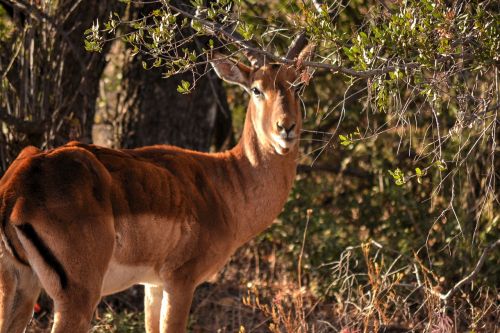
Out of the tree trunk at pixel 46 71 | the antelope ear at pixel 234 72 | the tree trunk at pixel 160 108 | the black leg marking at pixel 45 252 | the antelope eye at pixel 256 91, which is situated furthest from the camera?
the tree trunk at pixel 160 108

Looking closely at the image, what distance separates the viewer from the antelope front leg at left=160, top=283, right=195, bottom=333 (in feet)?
18.1

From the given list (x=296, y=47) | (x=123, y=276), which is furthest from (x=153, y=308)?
Result: (x=296, y=47)

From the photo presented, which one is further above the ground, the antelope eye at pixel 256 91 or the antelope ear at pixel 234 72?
the antelope ear at pixel 234 72

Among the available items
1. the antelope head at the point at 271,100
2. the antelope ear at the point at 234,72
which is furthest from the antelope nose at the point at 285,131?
the antelope ear at the point at 234,72

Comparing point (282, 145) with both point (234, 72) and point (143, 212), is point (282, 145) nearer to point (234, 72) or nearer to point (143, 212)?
point (234, 72)

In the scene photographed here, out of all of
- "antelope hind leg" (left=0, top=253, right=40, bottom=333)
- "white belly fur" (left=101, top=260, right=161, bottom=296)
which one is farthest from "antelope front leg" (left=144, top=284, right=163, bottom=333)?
"antelope hind leg" (left=0, top=253, right=40, bottom=333)

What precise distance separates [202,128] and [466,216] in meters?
2.30

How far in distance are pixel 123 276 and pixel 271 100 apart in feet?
5.33

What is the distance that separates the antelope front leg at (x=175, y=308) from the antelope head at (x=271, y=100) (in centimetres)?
117

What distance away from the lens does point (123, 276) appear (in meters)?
5.34

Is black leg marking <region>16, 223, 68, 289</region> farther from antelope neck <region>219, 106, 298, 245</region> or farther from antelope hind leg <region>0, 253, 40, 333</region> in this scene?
antelope neck <region>219, 106, 298, 245</region>

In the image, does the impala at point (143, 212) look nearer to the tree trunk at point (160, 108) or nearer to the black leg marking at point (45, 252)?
the black leg marking at point (45, 252)

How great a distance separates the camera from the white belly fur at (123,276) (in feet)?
17.1

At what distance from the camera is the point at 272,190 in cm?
629
